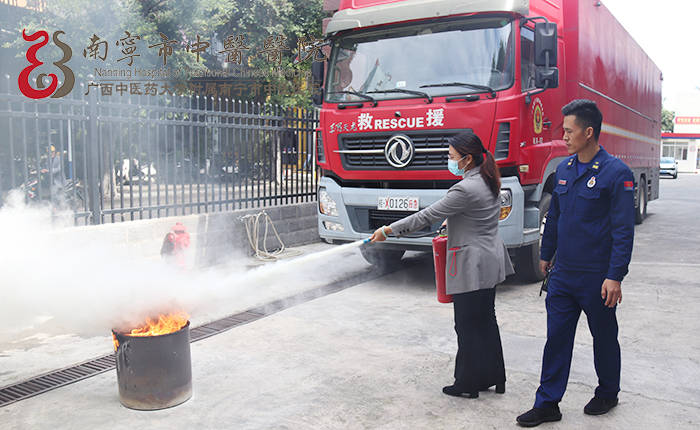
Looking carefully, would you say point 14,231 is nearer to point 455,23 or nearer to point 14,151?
point 14,151

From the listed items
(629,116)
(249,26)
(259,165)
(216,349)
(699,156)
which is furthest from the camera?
(699,156)

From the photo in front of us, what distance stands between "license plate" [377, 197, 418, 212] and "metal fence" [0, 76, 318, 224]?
9.02 ft

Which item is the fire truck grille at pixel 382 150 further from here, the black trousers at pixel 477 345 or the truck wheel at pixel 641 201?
the truck wheel at pixel 641 201

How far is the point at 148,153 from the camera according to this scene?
7.28 m

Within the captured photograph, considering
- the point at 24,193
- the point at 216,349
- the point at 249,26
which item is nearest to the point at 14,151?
the point at 24,193

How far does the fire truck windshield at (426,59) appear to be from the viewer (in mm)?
6199

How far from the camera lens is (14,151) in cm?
603

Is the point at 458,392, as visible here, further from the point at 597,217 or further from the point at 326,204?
the point at 326,204

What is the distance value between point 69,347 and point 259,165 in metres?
4.64

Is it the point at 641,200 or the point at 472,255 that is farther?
the point at 641,200

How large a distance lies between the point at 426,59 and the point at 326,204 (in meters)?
2.12

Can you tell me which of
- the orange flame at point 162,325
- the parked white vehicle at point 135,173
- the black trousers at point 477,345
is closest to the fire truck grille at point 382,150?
the parked white vehicle at point 135,173

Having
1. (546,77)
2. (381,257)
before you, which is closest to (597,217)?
(546,77)

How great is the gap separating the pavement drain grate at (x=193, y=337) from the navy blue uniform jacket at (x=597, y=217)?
10.5ft
